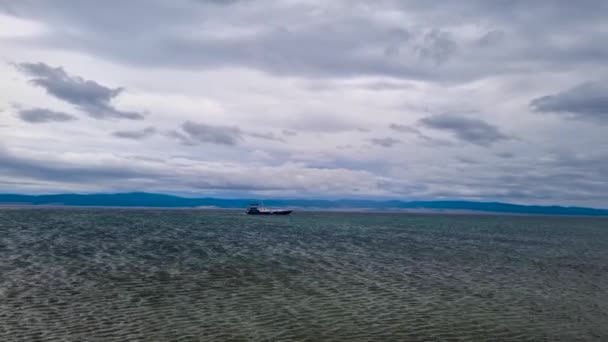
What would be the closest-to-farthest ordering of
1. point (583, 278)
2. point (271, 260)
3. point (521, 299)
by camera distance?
point (521, 299) → point (583, 278) → point (271, 260)

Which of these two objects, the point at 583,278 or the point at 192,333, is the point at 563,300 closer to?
the point at 583,278

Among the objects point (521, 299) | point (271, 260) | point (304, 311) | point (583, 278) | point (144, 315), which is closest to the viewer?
point (144, 315)

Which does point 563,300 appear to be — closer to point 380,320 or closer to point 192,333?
point 380,320

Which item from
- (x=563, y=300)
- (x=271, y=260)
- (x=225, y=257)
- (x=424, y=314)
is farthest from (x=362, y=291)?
(x=225, y=257)

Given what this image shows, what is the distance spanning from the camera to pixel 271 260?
213ft

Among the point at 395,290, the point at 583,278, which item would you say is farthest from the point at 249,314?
the point at 583,278

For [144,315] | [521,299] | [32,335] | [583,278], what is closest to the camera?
[32,335]

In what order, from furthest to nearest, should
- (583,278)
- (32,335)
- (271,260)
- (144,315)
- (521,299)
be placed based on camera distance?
(271,260) < (583,278) < (521,299) < (144,315) < (32,335)

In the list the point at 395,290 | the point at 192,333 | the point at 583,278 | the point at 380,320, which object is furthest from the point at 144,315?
the point at 583,278

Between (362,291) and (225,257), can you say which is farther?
(225,257)

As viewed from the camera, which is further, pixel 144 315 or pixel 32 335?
pixel 144 315

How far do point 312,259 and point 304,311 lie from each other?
3279cm

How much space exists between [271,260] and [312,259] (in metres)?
6.24

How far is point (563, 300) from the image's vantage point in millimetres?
42562
